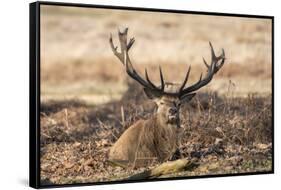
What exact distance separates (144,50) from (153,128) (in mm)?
696

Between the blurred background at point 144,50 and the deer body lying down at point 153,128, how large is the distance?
7cm

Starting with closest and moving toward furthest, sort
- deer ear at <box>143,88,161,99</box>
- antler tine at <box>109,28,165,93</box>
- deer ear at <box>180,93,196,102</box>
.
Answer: antler tine at <box>109,28,165,93</box>, deer ear at <box>143,88,161,99</box>, deer ear at <box>180,93,196,102</box>

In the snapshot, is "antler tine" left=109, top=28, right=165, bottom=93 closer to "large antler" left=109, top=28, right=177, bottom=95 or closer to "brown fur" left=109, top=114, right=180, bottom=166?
"large antler" left=109, top=28, right=177, bottom=95

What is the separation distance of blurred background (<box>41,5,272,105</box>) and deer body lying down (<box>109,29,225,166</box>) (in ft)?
0.23

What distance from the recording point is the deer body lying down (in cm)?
731

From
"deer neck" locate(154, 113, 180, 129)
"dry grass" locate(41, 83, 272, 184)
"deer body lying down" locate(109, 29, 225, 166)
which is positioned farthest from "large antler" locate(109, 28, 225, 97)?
"deer neck" locate(154, 113, 180, 129)

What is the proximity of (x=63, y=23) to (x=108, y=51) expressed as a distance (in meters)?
0.48

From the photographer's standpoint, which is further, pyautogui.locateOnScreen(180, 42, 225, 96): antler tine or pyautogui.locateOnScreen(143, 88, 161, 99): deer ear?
pyautogui.locateOnScreen(180, 42, 225, 96): antler tine

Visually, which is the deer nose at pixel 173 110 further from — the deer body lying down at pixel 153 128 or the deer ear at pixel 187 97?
the deer ear at pixel 187 97

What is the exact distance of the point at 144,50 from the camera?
7434mm

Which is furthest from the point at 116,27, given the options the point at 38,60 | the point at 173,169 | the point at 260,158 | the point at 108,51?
the point at 260,158

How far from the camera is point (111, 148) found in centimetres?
725

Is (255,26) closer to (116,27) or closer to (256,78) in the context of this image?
(256,78)

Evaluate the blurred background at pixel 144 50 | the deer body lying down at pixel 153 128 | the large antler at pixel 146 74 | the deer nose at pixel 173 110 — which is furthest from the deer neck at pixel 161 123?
the blurred background at pixel 144 50
